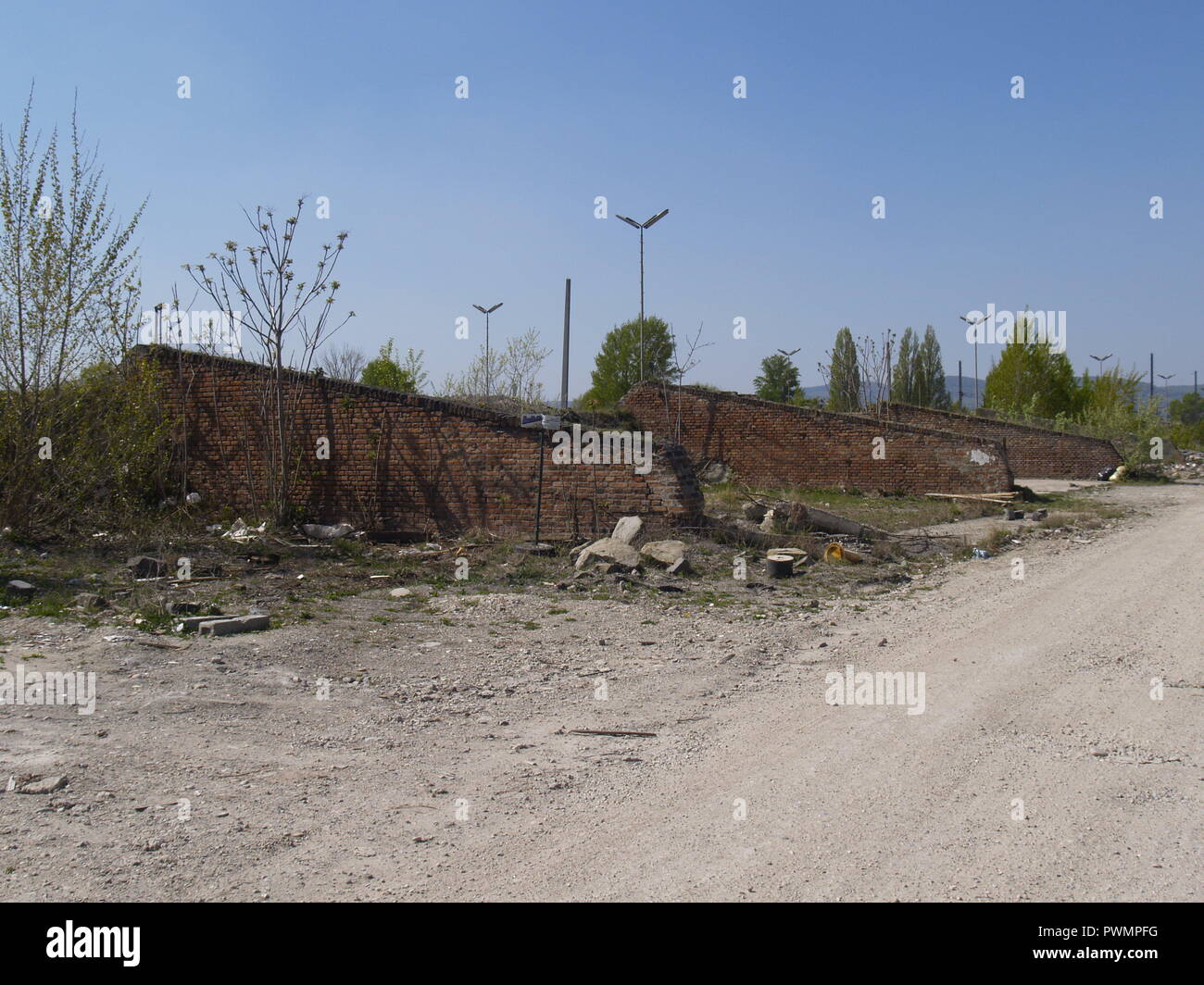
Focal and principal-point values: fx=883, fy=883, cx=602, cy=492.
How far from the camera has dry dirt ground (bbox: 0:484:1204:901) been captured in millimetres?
3590

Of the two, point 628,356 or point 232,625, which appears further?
point 628,356

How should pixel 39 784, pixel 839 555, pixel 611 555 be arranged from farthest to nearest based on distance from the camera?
pixel 839 555 < pixel 611 555 < pixel 39 784

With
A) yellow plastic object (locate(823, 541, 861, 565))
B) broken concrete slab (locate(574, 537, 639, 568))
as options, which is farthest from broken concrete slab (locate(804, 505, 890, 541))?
broken concrete slab (locate(574, 537, 639, 568))

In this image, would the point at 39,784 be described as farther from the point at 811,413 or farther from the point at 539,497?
the point at 811,413

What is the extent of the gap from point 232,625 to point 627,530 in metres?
5.61

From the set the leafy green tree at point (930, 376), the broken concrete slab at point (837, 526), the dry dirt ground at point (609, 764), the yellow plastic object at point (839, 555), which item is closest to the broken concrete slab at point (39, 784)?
the dry dirt ground at point (609, 764)

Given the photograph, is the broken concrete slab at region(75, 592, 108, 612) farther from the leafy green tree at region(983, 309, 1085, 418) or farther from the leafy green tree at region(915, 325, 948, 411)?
the leafy green tree at region(915, 325, 948, 411)

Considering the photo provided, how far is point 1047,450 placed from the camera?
2855 cm

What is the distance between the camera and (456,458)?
531 inches

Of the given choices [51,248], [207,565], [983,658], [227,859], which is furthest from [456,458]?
[227,859]

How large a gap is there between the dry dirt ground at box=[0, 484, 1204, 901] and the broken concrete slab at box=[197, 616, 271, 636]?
235 mm

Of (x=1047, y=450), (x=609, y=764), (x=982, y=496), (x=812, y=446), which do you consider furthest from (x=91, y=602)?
(x=1047, y=450)
